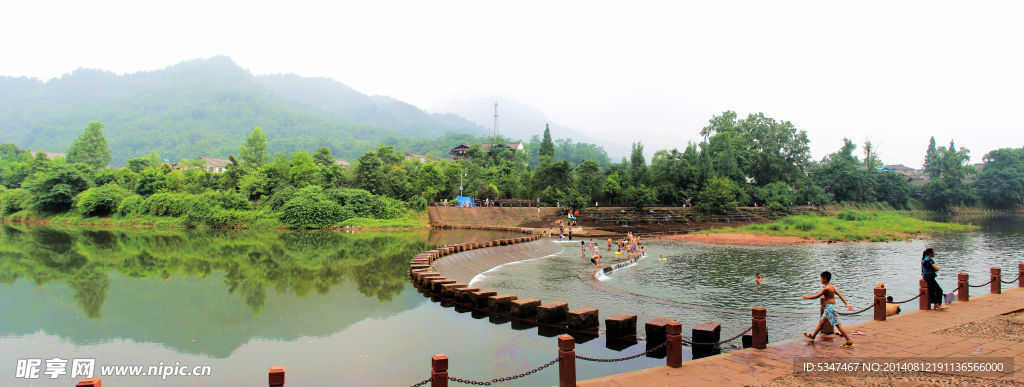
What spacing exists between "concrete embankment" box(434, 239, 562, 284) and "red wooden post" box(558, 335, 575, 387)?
13827mm

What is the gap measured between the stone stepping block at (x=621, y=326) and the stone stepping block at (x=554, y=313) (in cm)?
154

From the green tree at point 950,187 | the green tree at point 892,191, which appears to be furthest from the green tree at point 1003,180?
the green tree at point 892,191

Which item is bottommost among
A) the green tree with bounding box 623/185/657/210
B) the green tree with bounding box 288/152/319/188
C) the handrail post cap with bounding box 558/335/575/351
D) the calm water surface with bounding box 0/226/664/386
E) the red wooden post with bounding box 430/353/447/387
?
the calm water surface with bounding box 0/226/664/386

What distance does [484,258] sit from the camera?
26.2 meters

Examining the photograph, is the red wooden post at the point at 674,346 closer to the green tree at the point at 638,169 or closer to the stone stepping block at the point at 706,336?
the stone stepping block at the point at 706,336

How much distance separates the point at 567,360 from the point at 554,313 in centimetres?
571

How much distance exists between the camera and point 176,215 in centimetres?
5131

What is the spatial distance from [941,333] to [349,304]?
14.3 meters

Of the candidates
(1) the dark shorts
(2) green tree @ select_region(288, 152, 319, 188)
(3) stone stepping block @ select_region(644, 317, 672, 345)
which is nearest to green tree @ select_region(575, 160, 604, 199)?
(2) green tree @ select_region(288, 152, 319, 188)

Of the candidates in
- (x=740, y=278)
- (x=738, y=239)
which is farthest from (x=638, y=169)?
(x=740, y=278)

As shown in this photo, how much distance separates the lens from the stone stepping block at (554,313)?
12477mm

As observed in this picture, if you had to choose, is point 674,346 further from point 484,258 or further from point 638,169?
point 638,169

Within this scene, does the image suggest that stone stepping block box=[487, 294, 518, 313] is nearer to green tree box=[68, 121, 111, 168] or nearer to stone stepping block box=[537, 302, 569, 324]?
stone stepping block box=[537, 302, 569, 324]

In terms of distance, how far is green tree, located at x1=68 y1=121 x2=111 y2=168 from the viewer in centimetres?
7650
